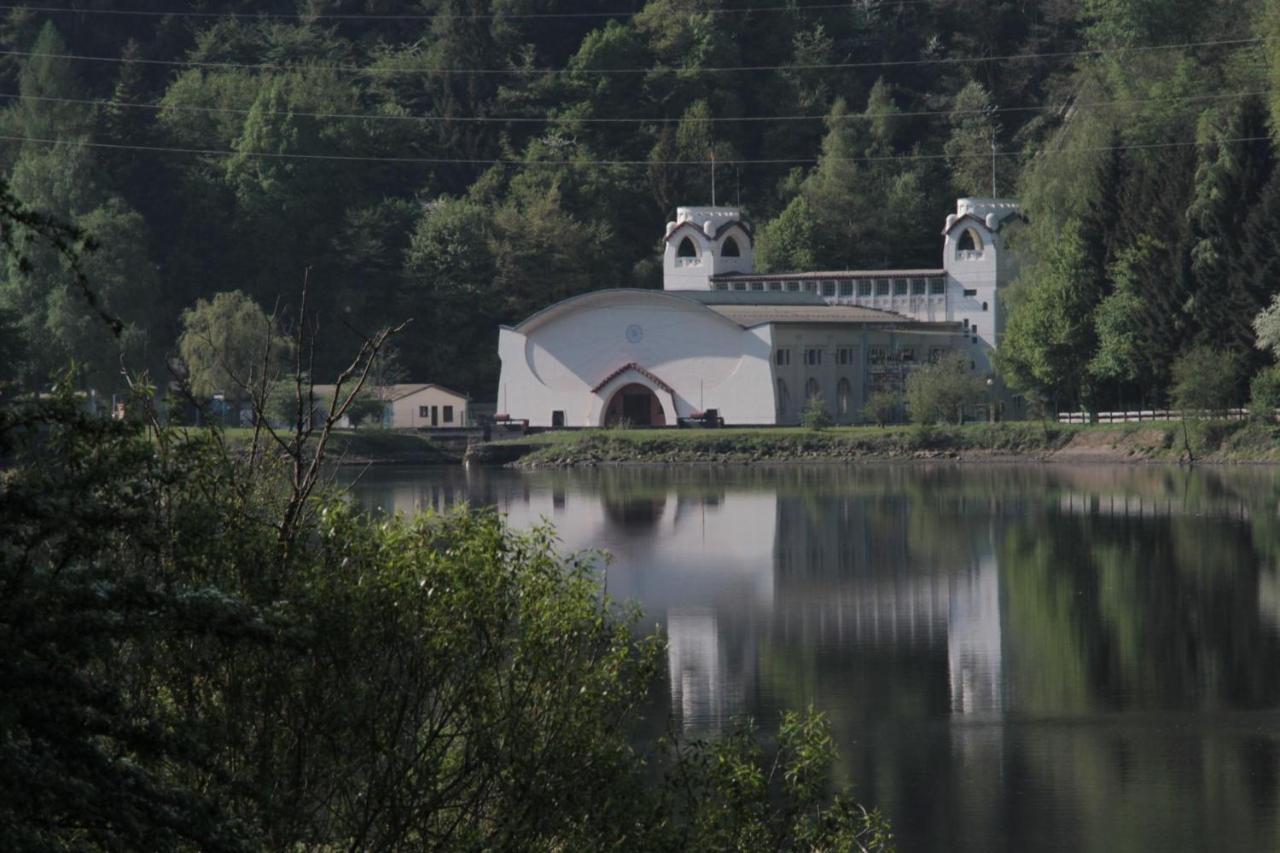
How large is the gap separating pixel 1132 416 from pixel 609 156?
32.3 meters

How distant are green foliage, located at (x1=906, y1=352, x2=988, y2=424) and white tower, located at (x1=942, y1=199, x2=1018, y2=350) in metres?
6.04

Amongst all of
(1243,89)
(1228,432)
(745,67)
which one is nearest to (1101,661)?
(1228,432)

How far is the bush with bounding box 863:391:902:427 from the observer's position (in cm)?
6181

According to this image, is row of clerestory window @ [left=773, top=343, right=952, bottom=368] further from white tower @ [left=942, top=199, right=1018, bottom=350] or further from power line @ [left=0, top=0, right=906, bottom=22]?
power line @ [left=0, top=0, right=906, bottom=22]

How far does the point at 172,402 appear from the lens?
34.5 ft

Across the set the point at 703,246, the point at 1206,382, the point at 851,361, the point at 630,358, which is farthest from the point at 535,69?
the point at 1206,382

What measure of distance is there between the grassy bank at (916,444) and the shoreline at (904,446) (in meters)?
0.02

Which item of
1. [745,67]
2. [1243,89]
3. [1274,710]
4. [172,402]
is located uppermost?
[745,67]

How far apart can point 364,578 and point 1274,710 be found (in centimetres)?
1130

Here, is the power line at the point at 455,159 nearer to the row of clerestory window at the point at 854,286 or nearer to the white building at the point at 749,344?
the row of clerestory window at the point at 854,286

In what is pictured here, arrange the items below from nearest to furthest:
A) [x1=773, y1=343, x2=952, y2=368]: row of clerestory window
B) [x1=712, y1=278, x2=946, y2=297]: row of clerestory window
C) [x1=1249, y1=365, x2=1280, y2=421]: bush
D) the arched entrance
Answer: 1. [x1=1249, y1=365, x2=1280, y2=421]: bush
2. [x1=773, y1=343, x2=952, y2=368]: row of clerestory window
3. the arched entrance
4. [x1=712, y1=278, x2=946, y2=297]: row of clerestory window

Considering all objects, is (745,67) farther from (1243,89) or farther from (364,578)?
(364,578)

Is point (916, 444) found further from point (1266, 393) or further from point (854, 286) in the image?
point (854, 286)

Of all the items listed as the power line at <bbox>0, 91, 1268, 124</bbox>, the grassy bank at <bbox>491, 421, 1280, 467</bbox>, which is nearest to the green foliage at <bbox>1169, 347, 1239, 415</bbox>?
the grassy bank at <bbox>491, 421, 1280, 467</bbox>
